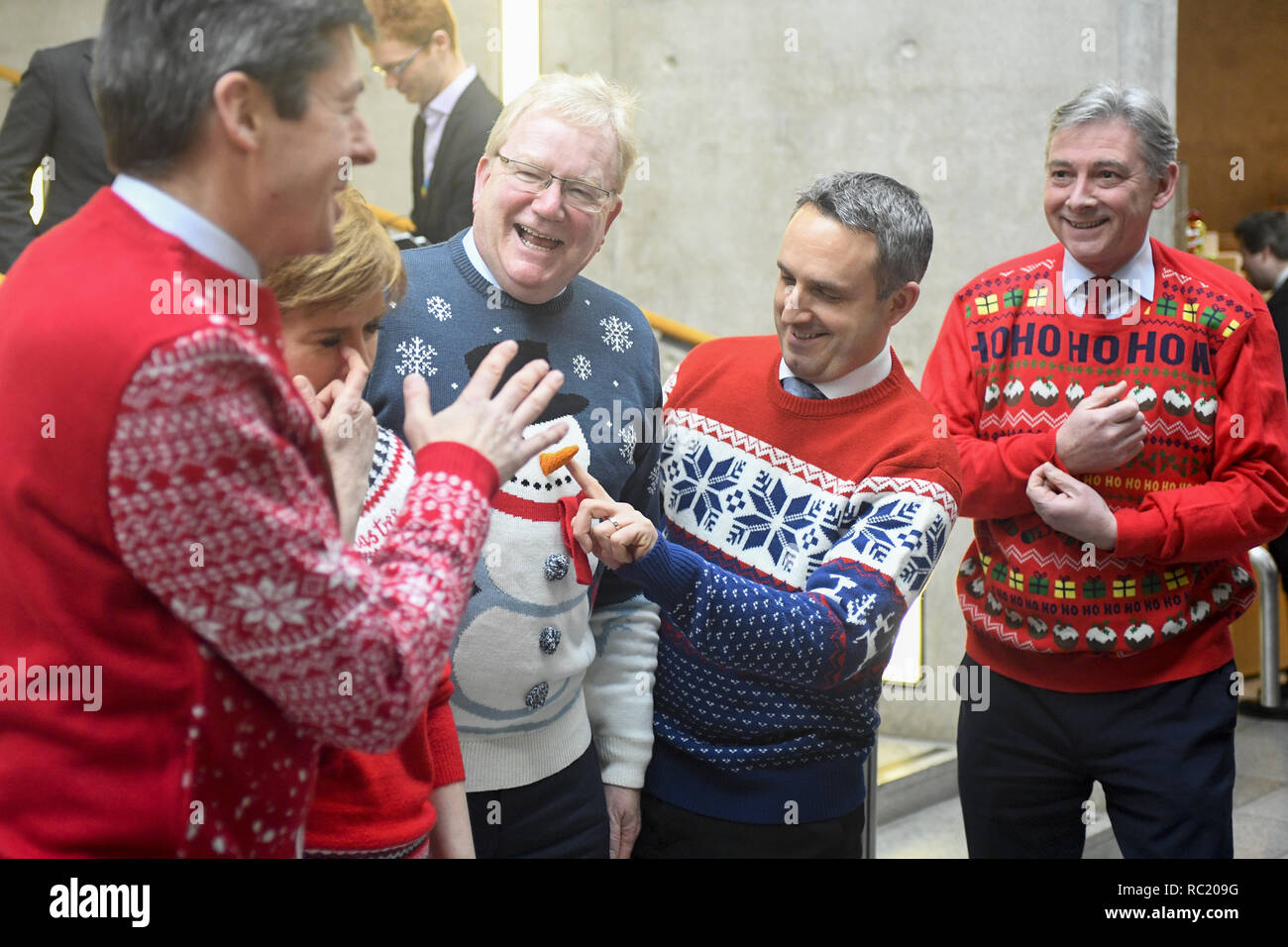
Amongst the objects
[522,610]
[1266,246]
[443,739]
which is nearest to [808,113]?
[1266,246]

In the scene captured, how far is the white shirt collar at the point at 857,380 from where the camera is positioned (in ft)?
6.14

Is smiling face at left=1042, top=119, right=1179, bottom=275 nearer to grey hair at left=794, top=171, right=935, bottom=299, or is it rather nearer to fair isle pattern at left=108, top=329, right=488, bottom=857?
grey hair at left=794, top=171, right=935, bottom=299

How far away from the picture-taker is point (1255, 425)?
7.02ft

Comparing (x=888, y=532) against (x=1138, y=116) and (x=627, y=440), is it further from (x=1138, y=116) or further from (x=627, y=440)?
(x=1138, y=116)

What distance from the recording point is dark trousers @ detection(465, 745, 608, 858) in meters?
1.65

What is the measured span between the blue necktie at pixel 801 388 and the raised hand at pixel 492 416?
791mm

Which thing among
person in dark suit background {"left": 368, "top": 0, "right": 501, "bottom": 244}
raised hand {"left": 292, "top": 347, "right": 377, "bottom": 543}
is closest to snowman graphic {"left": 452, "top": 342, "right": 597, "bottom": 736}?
raised hand {"left": 292, "top": 347, "right": 377, "bottom": 543}

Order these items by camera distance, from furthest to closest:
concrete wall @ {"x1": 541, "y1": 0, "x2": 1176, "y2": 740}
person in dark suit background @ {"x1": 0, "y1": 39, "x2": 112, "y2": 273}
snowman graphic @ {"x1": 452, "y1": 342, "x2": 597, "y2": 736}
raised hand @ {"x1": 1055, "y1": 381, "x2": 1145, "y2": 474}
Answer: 1. concrete wall @ {"x1": 541, "y1": 0, "x2": 1176, "y2": 740}
2. person in dark suit background @ {"x1": 0, "y1": 39, "x2": 112, "y2": 273}
3. raised hand @ {"x1": 1055, "y1": 381, "x2": 1145, "y2": 474}
4. snowman graphic @ {"x1": 452, "y1": 342, "x2": 597, "y2": 736}

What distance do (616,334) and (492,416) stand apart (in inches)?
29.0
